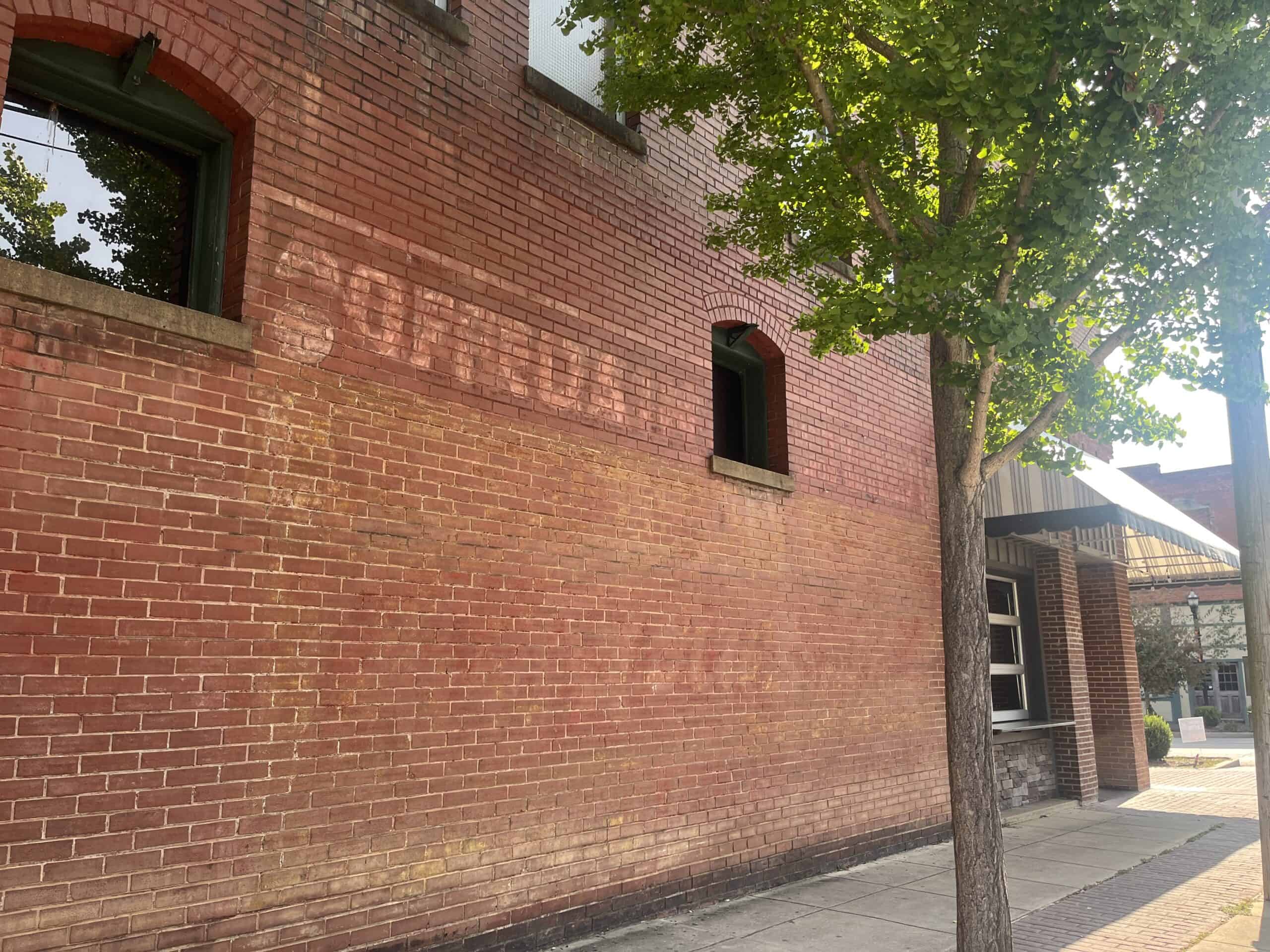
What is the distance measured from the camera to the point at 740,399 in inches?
360

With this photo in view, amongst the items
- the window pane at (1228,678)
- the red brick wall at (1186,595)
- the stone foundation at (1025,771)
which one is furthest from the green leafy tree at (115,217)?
the window pane at (1228,678)

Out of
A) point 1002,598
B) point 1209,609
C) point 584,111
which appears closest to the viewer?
point 584,111

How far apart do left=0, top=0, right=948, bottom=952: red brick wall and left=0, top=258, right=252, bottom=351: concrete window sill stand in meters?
0.07

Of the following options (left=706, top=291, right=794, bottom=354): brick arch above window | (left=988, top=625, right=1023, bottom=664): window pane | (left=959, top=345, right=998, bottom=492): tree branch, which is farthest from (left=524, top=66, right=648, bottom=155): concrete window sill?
(left=988, top=625, right=1023, bottom=664): window pane

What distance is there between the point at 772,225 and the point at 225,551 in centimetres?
437

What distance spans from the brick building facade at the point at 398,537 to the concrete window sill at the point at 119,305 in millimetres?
21

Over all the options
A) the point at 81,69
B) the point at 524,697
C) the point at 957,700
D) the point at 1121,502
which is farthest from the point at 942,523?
the point at 1121,502

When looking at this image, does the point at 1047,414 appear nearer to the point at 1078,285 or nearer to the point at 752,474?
the point at 1078,285

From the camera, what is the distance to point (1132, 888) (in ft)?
26.7

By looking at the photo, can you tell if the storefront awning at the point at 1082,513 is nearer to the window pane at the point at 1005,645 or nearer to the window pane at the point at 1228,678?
the window pane at the point at 1005,645

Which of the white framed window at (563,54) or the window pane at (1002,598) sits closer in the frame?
the white framed window at (563,54)

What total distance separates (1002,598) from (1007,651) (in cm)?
76

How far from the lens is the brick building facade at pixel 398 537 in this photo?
409 cm

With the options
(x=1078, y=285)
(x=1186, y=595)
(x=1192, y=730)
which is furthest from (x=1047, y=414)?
(x=1186, y=595)
